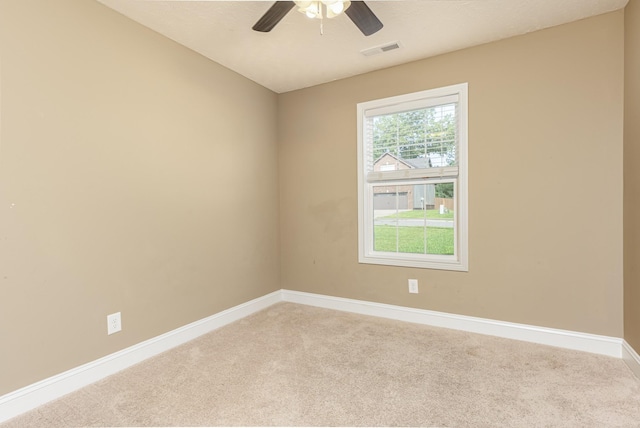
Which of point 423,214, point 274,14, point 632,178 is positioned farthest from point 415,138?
point 274,14

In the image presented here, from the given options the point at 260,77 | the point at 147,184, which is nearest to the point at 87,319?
the point at 147,184

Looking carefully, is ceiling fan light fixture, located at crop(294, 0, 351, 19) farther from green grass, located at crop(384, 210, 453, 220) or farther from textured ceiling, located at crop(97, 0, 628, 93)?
green grass, located at crop(384, 210, 453, 220)

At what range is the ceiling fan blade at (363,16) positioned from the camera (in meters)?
1.69

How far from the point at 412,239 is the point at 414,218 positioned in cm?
21

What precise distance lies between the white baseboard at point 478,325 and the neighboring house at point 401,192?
1.01 m

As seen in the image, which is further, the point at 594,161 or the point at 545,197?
the point at 545,197

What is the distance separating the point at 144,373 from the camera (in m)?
2.05

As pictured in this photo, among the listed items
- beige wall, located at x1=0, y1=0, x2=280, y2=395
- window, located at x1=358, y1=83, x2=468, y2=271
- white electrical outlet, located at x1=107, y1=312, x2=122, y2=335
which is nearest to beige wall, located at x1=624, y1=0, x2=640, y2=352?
window, located at x1=358, y1=83, x2=468, y2=271

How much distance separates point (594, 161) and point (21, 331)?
150 inches

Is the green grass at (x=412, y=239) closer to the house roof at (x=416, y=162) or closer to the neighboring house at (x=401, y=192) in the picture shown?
the neighboring house at (x=401, y=192)

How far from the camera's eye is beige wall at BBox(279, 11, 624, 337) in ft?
7.26

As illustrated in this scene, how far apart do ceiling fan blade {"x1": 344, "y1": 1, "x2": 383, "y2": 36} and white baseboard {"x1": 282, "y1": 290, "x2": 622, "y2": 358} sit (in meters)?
2.39

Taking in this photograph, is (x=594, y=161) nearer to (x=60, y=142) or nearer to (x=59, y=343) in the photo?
(x=60, y=142)

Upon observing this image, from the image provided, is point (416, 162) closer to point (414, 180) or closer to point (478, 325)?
point (414, 180)
